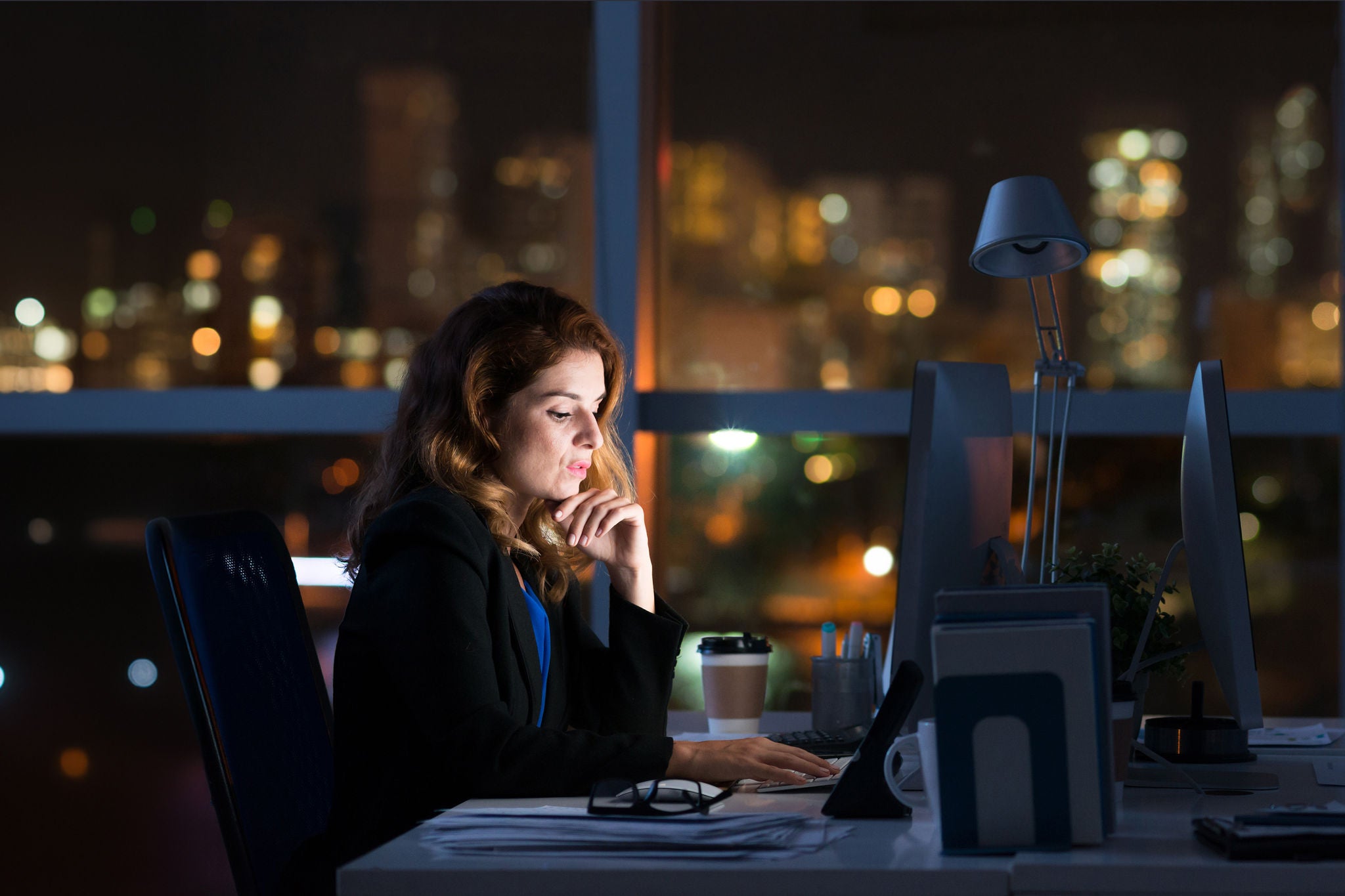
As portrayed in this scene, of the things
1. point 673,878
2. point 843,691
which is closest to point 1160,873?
point 673,878

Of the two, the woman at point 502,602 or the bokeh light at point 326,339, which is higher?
the bokeh light at point 326,339

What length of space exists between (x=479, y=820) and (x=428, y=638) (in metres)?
0.30

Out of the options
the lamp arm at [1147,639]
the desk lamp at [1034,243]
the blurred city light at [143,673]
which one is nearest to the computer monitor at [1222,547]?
the lamp arm at [1147,639]

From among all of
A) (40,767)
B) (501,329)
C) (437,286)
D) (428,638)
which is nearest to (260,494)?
(437,286)

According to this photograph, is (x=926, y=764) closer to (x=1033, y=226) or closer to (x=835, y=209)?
(x=1033, y=226)

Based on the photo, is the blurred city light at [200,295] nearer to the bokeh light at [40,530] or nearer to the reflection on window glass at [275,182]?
the reflection on window glass at [275,182]

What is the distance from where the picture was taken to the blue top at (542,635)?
170 cm

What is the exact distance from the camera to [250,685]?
1.49 metres

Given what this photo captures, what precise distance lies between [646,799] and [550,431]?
68 centimetres

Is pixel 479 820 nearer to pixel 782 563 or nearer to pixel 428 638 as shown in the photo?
pixel 428 638

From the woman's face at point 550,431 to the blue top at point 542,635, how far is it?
15 centimetres

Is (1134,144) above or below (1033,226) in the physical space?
above

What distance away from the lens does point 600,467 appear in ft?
6.58

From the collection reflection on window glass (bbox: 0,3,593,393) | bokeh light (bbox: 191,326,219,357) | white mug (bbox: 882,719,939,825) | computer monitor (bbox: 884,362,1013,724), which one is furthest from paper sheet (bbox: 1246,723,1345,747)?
bokeh light (bbox: 191,326,219,357)
